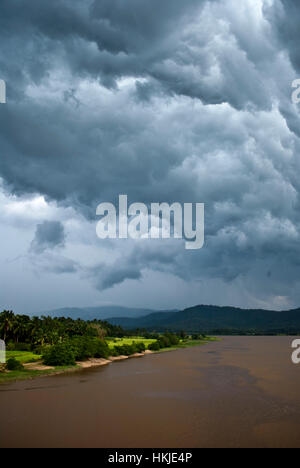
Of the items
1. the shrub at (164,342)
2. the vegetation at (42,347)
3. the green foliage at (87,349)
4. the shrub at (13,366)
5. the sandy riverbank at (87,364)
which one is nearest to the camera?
the shrub at (13,366)

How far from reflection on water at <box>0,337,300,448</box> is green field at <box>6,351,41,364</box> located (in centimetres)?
1086

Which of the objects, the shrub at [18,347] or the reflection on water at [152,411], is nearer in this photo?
the reflection on water at [152,411]

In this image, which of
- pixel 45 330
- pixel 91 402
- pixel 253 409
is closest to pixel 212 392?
pixel 253 409

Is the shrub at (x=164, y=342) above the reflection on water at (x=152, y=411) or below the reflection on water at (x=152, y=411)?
below

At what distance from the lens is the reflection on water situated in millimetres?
28344

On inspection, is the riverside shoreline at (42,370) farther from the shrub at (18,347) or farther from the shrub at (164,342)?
the shrub at (164,342)

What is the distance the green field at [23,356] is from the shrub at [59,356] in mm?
2584

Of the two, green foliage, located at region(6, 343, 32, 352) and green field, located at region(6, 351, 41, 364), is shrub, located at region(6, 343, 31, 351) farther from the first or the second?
green field, located at region(6, 351, 41, 364)

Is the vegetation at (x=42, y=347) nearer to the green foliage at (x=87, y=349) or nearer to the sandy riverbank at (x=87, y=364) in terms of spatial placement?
the green foliage at (x=87, y=349)

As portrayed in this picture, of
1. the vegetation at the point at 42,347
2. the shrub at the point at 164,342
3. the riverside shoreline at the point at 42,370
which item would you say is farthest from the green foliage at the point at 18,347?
the shrub at the point at 164,342

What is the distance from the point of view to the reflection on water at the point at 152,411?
28344mm

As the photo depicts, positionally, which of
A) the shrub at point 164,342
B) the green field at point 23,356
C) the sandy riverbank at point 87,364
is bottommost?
the shrub at point 164,342

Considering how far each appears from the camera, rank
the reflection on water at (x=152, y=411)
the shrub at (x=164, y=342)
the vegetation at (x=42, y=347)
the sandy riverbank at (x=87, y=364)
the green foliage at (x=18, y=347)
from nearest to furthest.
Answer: the reflection on water at (x=152, y=411)
the vegetation at (x=42, y=347)
the sandy riverbank at (x=87, y=364)
the green foliage at (x=18, y=347)
the shrub at (x=164, y=342)

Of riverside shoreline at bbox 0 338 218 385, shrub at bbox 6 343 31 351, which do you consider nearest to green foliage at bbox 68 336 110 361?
riverside shoreline at bbox 0 338 218 385
